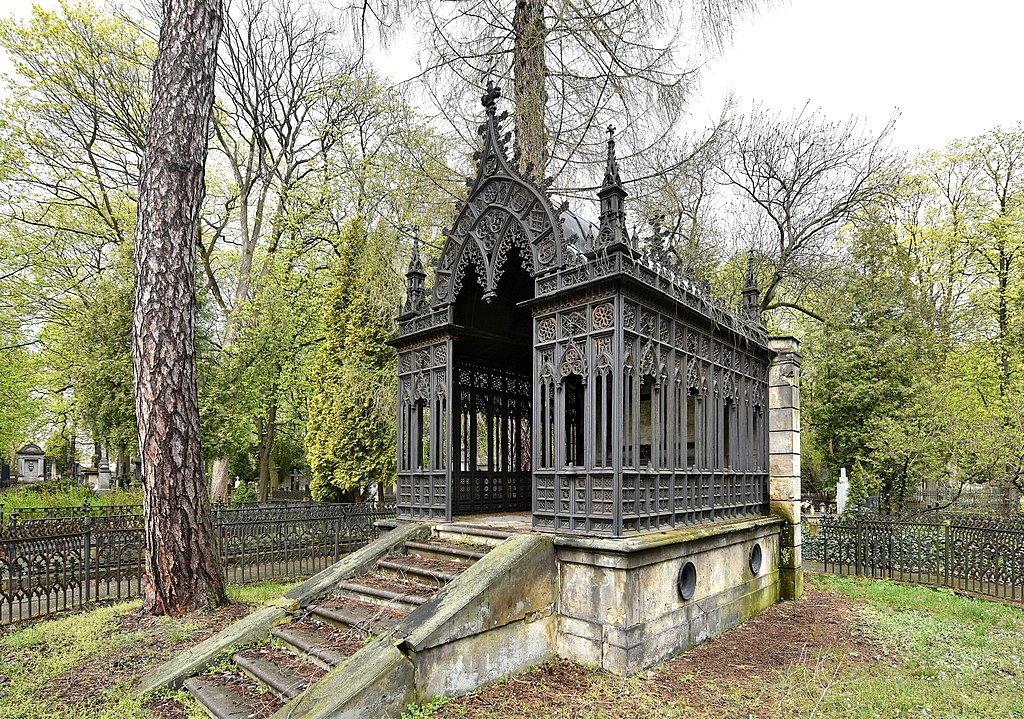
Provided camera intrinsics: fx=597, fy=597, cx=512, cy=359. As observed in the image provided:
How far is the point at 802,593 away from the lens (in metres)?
10.4

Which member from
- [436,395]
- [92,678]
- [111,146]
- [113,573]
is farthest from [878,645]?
[111,146]

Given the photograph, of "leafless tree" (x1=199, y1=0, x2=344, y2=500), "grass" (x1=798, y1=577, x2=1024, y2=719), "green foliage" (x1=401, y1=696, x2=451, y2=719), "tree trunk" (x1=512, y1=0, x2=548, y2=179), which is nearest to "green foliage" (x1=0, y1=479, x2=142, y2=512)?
"leafless tree" (x1=199, y1=0, x2=344, y2=500)

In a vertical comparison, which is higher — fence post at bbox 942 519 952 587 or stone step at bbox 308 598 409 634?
stone step at bbox 308 598 409 634

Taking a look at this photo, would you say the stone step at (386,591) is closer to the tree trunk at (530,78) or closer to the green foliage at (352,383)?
the tree trunk at (530,78)

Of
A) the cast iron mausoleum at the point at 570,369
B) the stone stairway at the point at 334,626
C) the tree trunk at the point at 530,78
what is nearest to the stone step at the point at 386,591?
the stone stairway at the point at 334,626

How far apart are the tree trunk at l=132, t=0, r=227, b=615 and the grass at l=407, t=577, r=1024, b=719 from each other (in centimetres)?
476

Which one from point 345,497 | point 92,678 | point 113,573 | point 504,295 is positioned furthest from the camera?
point 345,497

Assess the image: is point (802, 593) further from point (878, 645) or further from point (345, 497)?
point (345, 497)

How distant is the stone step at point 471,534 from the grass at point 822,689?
4.92ft

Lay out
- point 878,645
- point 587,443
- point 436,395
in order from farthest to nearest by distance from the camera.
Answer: point 436,395
point 878,645
point 587,443

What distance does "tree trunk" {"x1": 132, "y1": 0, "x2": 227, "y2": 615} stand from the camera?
7918 mm

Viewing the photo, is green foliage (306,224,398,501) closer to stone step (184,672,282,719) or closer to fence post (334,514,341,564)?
fence post (334,514,341,564)

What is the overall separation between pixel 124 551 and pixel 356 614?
694 centimetres

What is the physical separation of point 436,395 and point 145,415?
386 cm
